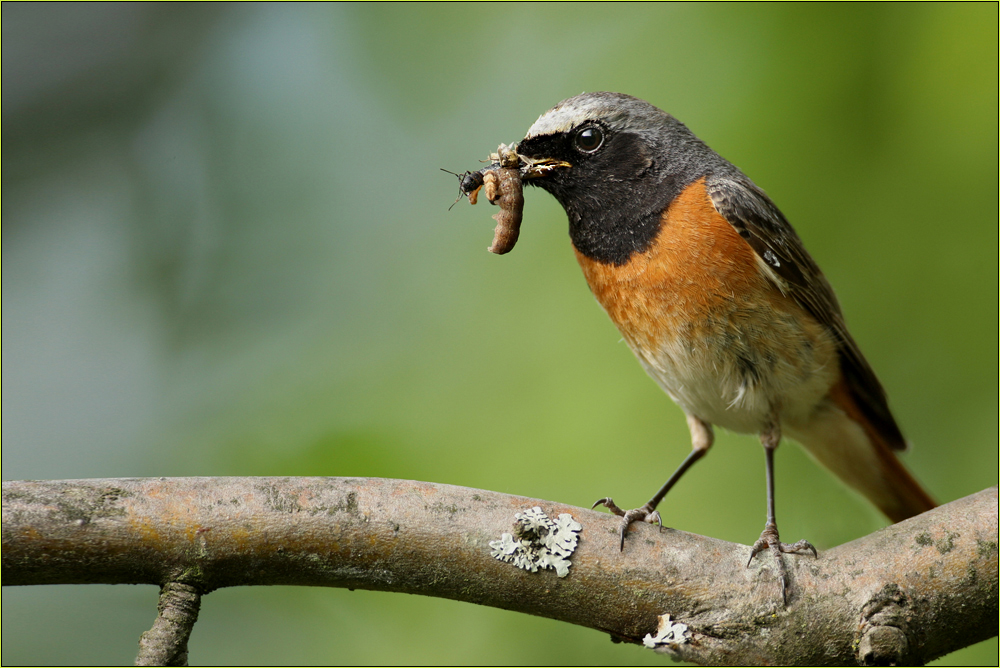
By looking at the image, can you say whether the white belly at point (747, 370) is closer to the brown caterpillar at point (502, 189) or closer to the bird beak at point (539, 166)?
the brown caterpillar at point (502, 189)

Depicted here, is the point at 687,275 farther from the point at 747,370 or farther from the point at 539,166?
the point at 539,166

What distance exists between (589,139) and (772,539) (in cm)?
192

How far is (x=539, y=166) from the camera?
352 cm

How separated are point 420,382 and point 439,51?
2.17 metres

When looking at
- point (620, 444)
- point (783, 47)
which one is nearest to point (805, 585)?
point (620, 444)

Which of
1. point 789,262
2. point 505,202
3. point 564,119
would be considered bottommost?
point 789,262

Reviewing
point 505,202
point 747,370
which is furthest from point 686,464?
point 505,202

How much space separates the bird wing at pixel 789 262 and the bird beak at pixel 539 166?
2.20 feet

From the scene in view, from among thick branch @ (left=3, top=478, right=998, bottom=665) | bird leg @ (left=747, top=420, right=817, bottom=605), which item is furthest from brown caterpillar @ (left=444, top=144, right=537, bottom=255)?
bird leg @ (left=747, top=420, right=817, bottom=605)

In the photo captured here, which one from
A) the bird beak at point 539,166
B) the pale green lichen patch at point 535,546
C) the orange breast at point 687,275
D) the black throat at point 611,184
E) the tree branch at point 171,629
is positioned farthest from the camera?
the bird beak at point 539,166

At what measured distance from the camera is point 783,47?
3428 mm

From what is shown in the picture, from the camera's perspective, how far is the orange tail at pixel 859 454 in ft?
12.5

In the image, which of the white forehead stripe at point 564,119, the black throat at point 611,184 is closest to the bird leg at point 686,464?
the black throat at point 611,184

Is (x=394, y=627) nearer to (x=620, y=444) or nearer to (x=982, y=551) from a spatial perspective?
(x=620, y=444)
